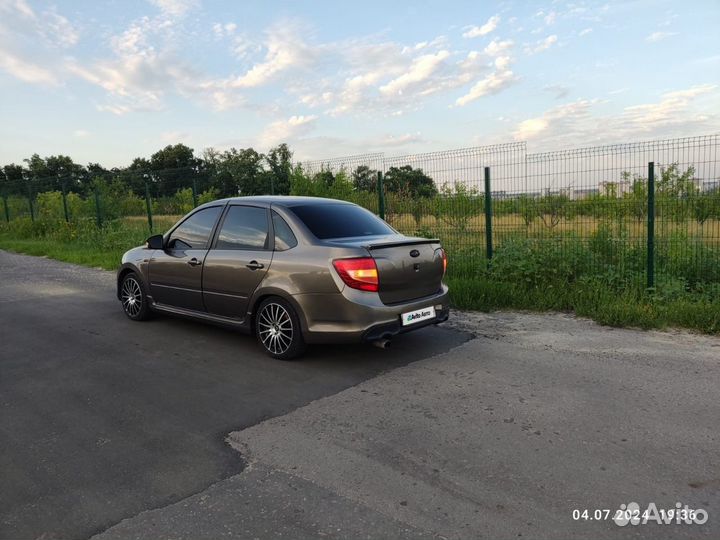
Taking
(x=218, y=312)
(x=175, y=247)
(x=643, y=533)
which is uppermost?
(x=175, y=247)

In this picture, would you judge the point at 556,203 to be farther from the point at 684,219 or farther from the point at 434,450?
the point at 434,450

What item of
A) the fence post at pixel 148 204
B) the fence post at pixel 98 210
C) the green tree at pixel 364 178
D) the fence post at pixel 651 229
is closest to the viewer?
the fence post at pixel 651 229

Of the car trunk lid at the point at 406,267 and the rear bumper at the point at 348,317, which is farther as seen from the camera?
the car trunk lid at the point at 406,267

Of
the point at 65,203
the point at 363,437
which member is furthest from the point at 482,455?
the point at 65,203

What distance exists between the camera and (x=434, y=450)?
334cm

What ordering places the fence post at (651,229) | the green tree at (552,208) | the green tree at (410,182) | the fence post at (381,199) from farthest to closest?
the fence post at (381,199) < the green tree at (410,182) < the green tree at (552,208) < the fence post at (651,229)

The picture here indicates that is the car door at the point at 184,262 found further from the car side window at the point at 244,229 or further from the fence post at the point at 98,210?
the fence post at the point at 98,210

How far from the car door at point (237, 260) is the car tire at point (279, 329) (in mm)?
244

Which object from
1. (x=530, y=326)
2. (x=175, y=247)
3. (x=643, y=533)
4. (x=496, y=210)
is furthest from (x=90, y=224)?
(x=643, y=533)

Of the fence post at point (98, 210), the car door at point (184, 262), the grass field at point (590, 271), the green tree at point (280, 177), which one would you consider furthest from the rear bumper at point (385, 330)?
the fence post at point (98, 210)

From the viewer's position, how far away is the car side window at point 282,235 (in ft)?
17.0

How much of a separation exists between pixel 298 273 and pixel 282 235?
0.53 meters

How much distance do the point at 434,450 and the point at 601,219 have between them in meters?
5.78

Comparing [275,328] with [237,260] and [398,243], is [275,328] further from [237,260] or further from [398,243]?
[398,243]
